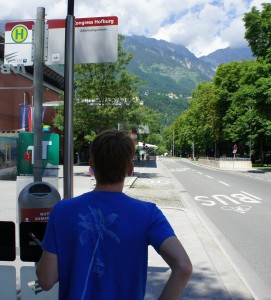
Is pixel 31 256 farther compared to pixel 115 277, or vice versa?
pixel 31 256

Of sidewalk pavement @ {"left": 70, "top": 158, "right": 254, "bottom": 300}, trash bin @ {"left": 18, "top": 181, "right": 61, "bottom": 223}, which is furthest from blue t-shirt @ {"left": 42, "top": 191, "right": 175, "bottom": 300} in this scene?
sidewalk pavement @ {"left": 70, "top": 158, "right": 254, "bottom": 300}

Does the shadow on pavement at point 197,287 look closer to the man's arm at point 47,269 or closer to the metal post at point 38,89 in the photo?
the metal post at point 38,89

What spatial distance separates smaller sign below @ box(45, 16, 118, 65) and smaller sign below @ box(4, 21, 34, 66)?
7.0 inches

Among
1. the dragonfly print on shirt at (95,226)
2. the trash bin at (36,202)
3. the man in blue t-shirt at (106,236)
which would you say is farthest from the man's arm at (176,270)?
the trash bin at (36,202)

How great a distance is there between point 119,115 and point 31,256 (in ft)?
72.4

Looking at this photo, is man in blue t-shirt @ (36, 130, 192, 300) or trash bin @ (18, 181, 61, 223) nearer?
man in blue t-shirt @ (36, 130, 192, 300)

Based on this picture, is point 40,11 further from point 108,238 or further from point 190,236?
point 190,236

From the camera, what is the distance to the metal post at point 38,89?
362cm

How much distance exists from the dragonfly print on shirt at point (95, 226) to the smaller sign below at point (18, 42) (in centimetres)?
223

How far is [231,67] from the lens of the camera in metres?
52.8

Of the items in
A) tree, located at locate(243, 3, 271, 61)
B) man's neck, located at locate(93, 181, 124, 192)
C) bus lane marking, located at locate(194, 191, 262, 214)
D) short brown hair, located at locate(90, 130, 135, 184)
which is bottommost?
bus lane marking, located at locate(194, 191, 262, 214)

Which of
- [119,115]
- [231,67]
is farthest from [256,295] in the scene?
[231,67]

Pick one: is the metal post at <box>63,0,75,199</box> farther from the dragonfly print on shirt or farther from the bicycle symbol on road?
the bicycle symbol on road

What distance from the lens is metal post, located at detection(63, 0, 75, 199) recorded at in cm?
340
